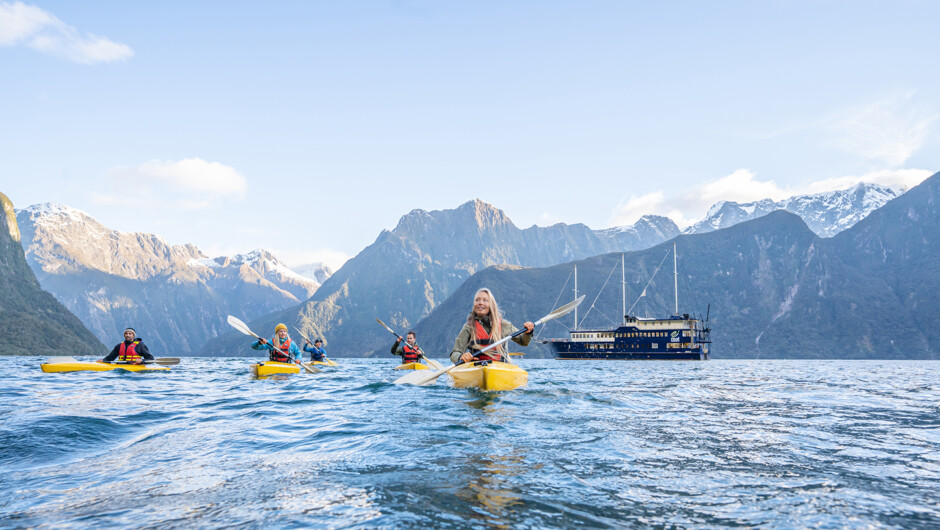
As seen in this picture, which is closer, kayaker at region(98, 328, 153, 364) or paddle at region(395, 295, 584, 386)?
paddle at region(395, 295, 584, 386)

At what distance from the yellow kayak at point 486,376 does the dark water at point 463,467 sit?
1155 mm

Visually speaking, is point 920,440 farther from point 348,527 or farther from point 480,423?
point 348,527

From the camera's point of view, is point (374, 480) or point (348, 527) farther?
point (374, 480)

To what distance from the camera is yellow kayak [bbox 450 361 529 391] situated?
13523 millimetres

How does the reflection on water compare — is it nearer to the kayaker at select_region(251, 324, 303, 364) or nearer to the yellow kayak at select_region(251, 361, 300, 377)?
the yellow kayak at select_region(251, 361, 300, 377)

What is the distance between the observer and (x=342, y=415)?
1145 cm

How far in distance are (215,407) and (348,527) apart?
1089cm

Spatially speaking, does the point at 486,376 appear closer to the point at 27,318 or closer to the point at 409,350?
the point at 409,350

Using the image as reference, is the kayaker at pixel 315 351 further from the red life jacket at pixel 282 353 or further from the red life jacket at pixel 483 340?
the red life jacket at pixel 483 340

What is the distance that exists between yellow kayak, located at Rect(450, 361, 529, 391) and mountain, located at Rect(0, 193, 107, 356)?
176 metres

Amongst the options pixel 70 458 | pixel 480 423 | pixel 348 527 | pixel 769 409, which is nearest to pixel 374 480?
pixel 348 527

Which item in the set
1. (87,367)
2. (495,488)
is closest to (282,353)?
(87,367)

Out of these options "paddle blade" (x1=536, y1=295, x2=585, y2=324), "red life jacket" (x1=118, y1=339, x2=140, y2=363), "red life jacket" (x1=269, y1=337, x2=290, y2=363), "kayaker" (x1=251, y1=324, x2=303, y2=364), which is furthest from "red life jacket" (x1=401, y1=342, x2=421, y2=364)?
"paddle blade" (x1=536, y1=295, x2=585, y2=324)

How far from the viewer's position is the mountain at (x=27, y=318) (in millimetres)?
148750
